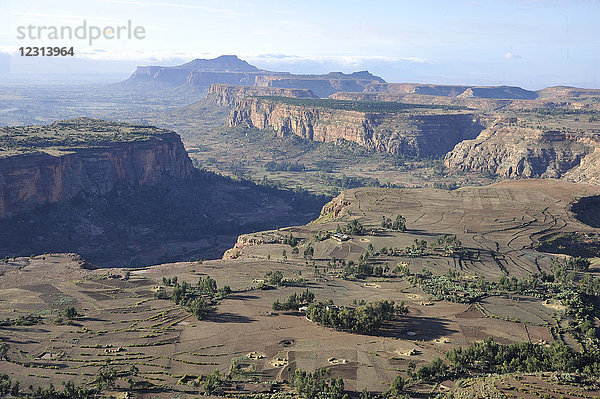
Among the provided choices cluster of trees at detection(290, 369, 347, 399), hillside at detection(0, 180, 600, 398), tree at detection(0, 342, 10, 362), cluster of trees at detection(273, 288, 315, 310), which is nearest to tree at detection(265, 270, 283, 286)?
hillside at detection(0, 180, 600, 398)

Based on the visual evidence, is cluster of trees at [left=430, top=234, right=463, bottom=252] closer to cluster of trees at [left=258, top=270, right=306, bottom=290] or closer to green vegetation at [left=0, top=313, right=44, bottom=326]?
cluster of trees at [left=258, top=270, right=306, bottom=290]

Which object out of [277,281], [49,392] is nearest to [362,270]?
[277,281]

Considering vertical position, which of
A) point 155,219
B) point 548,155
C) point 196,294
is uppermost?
point 548,155

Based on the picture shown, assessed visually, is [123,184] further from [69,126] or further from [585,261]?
[585,261]

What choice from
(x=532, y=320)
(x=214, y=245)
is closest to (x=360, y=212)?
(x=214, y=245)

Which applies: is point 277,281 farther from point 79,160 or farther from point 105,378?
point 79,160

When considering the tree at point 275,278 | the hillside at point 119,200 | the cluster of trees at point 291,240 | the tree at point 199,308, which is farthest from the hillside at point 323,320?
the hillside at point 119,200
